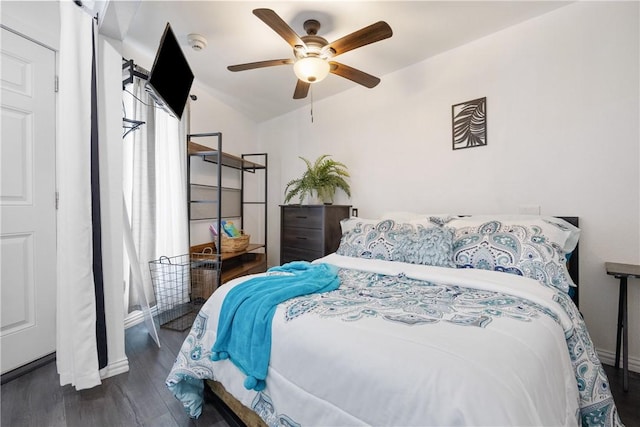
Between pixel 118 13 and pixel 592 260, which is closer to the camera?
pixel 118 13

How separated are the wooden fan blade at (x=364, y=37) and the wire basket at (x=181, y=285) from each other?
217 centimetres

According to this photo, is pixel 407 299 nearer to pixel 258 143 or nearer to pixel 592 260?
pixel 592 260

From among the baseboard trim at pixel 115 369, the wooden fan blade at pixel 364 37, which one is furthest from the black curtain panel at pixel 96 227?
the wooden fan blade at pixel 364 37

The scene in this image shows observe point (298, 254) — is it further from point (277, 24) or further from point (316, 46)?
point (277, 24)

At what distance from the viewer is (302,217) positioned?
314cm

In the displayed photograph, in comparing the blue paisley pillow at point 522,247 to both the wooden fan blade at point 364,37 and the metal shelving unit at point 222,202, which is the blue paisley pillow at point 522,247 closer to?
the wooden fan blade at point 364,37

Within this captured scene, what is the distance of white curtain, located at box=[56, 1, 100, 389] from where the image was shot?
1550mm

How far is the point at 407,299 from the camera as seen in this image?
129 centimetres

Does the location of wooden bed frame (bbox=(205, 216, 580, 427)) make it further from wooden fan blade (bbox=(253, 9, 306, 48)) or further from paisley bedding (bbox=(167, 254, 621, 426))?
wooden fan blade (bbox=(253, 9, 306, 48))

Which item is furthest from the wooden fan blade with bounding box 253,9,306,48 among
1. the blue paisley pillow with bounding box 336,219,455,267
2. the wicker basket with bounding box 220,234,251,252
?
the wicker basket with bounding box 220,234,251,252

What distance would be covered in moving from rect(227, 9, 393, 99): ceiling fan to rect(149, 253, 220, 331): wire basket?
190 centimetres

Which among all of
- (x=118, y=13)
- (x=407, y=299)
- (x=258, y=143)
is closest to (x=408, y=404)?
(x=407, y=299)

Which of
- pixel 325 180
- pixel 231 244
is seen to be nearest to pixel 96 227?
Answer: pixel 231 244

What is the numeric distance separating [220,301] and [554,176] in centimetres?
249
